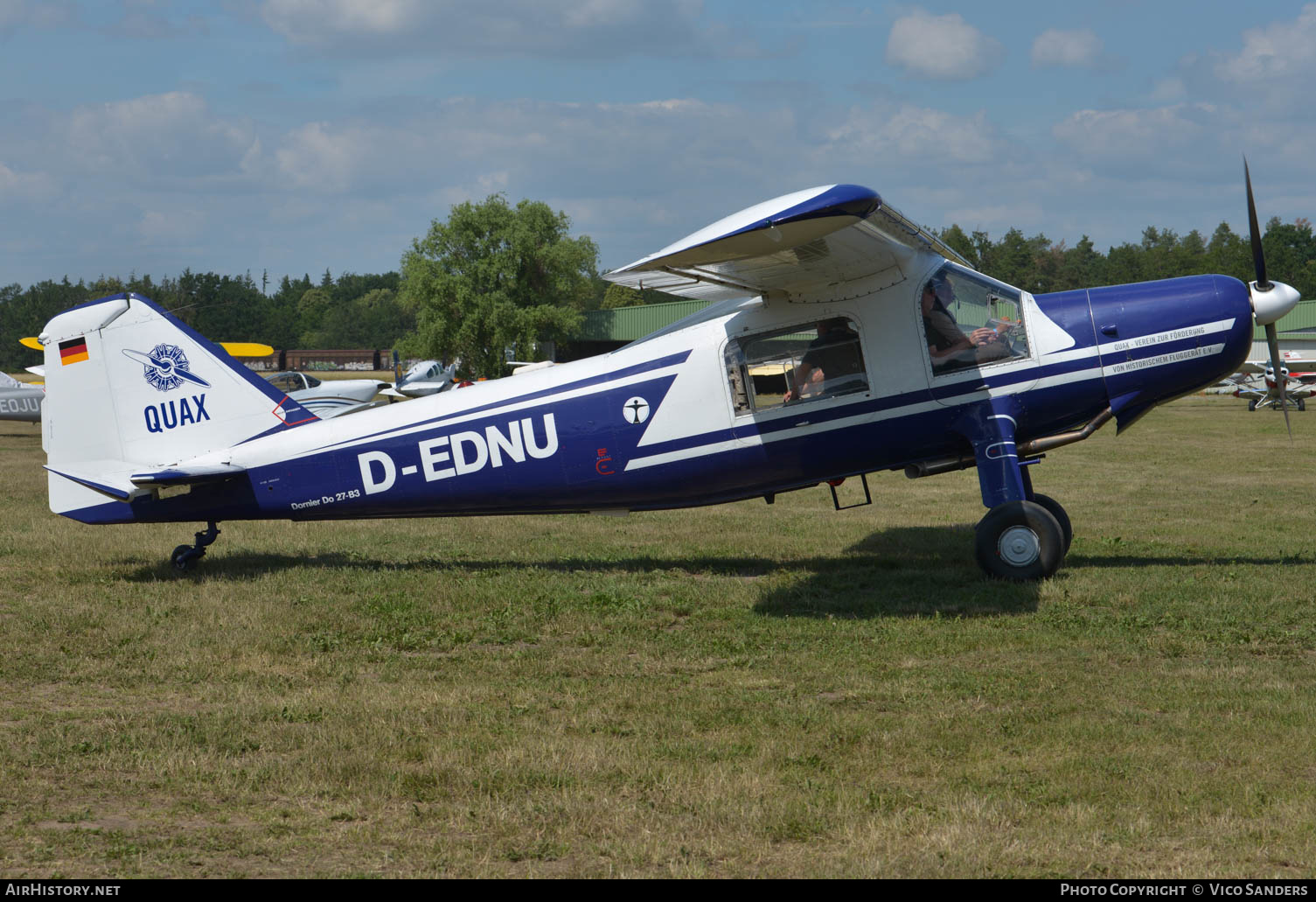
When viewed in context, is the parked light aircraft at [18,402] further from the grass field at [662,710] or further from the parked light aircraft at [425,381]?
the grass field at [662,710]

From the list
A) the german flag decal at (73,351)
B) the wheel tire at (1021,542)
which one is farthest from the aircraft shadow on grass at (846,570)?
the german flag decal at (73,351)

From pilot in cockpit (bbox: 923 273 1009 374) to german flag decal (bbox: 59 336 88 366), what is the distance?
7.85 metres

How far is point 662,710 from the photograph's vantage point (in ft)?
20.3

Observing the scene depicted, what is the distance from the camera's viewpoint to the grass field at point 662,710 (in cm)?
433

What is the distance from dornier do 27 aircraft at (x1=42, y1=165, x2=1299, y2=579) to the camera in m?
9.34

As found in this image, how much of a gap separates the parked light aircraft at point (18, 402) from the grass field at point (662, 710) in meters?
21.5

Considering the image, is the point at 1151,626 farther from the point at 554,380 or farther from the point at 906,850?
the point at 554,380

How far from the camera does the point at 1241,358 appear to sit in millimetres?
9344

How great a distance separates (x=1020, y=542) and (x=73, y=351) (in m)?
8.90

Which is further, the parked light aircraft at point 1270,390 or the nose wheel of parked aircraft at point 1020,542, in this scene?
the parked light aircraft at point 1270,390

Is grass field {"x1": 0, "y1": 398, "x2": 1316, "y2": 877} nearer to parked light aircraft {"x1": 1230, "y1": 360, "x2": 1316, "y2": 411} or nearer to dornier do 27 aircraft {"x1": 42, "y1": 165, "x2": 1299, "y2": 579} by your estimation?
dornier do 27 aircraft {"x1": 42, "y1": 165, "x2": 1299, "y2": 579}

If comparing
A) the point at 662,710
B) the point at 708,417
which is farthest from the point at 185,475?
the point at 662,710

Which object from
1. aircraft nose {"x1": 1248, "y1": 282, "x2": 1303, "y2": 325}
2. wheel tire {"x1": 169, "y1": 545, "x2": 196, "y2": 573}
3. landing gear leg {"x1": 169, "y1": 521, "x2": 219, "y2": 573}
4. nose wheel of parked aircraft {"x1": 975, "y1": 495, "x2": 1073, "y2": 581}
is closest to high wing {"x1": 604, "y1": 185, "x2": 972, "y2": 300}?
nose wheel of parked aircraft {"x1": 975, "y1": 495, "x2": 1073, "y2": 581}

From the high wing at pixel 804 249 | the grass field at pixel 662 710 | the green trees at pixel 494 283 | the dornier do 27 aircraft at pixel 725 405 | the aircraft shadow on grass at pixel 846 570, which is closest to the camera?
the grass field at pixel 662 710
